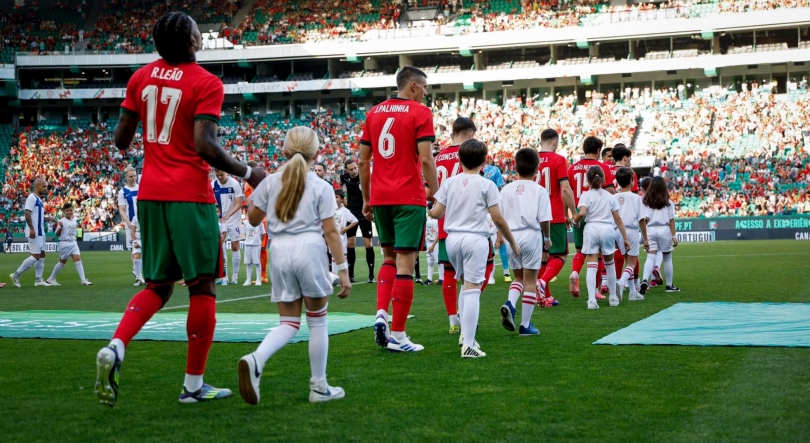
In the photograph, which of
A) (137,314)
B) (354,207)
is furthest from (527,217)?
(354,207)

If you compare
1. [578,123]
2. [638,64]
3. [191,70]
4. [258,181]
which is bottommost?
[258,181]

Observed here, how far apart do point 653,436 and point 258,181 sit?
9.13 feet

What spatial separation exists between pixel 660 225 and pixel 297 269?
9.46 meters

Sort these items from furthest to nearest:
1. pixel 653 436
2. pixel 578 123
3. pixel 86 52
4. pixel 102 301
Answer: pixel 86 52 < pixel 578 123 < pixel 102 301 < pixel 653 436

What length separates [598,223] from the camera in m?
10.9

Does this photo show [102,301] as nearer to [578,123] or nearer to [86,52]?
[578,123]

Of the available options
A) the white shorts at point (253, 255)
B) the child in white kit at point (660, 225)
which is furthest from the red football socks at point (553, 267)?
the white shorts at point (253, 255)

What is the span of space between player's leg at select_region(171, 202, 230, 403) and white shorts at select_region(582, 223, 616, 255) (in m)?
6.53

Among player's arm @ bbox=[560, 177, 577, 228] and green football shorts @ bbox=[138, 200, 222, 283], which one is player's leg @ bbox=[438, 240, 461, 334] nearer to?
player's arm @ bbox=[560, 177, 577, 228]

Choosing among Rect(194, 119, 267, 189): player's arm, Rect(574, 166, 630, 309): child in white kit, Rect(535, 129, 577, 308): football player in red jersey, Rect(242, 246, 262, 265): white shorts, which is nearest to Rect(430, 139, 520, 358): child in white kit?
Rect(194, 119, 267, 189): player's arm

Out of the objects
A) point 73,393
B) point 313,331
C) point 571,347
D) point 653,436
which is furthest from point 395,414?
point 571,347

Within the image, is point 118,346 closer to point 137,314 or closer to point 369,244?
point 137,314

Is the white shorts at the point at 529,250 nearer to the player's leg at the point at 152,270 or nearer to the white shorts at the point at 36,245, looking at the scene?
the player's leg at the point at 152,270

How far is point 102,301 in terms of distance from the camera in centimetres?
1349
